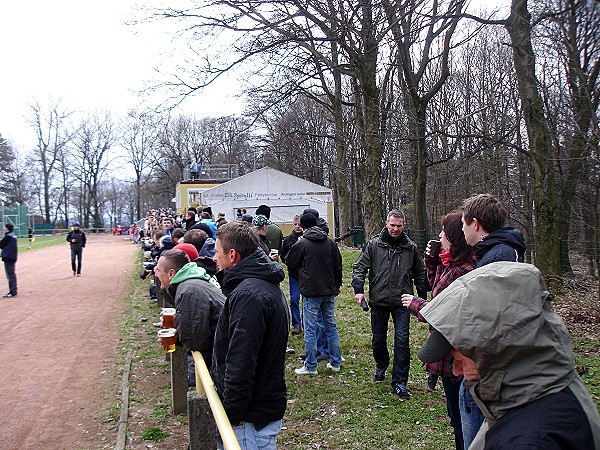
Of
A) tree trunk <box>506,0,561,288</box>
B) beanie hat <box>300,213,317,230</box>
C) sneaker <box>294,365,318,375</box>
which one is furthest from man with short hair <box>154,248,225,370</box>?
tree trunk <box>506,0,561,288</box>

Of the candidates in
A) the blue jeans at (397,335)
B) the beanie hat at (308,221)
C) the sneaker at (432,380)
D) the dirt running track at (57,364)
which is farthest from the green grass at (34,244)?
the sneaker at (432,380)

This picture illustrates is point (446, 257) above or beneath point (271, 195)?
beneath

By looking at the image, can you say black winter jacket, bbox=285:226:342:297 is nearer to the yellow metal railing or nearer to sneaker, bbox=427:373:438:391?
sneaker, bbox=427:373:438:391

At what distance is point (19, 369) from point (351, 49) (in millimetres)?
9696

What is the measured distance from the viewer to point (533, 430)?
5.01 ft

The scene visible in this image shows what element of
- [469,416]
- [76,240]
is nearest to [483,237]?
[469,416]

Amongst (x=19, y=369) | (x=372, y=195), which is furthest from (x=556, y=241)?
(x=19, y=369)

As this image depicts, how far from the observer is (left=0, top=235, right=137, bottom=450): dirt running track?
6.01m

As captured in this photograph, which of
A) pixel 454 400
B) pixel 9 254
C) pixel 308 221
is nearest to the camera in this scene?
pixel 454 400

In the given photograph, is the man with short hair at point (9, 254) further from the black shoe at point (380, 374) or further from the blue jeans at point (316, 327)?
the black shoe at point (380, 374)

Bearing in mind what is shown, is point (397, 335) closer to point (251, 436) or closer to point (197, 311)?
point (197, 311)

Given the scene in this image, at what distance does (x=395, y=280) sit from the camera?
19.9ft

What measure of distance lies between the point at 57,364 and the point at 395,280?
568cm

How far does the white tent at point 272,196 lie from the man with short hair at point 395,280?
23325 mm
